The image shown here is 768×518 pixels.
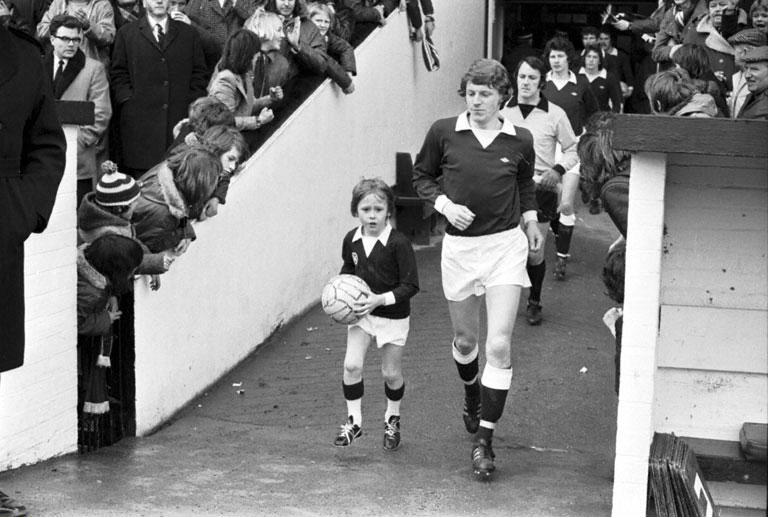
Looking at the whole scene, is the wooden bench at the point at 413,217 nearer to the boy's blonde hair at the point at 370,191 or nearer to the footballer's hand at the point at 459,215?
the boy's blonde hair at the point at 370,191

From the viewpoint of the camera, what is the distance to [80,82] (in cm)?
935

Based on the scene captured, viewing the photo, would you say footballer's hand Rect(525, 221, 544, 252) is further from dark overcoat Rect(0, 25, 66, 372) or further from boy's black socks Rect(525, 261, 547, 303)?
boy's black socks Rect(525, 261, 547, 303)

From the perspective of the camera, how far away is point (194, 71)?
33.3 feet

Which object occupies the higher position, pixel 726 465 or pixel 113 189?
pixel 113 189

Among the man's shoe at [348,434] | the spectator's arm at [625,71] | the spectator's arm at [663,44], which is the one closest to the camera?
the man's shoe at [348,434]

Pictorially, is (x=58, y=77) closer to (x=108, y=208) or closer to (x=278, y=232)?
(x=278, y=232)

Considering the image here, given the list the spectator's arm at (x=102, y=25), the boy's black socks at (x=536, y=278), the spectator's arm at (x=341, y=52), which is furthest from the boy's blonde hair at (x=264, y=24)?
the boy's black socks at (x=536, y=278)

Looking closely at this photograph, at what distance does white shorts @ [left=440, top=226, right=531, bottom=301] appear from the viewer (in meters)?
7.27

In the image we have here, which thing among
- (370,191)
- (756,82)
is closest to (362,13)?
(756,82)

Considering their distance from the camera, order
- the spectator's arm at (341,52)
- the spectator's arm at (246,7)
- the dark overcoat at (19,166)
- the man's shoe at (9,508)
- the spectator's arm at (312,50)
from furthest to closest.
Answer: the spectator's arm at (341,52) < the spectator's arm at (312,50) < the spectator's arm at (246,7) < the man's shoe at (9,508) < the dark overcoat at (19,166)

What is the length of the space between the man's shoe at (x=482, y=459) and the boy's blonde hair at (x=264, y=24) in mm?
4152

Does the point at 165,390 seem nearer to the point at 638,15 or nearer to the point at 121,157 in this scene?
the point at 121,157

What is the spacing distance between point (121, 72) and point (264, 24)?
110 centimetres

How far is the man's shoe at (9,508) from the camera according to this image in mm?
5949
